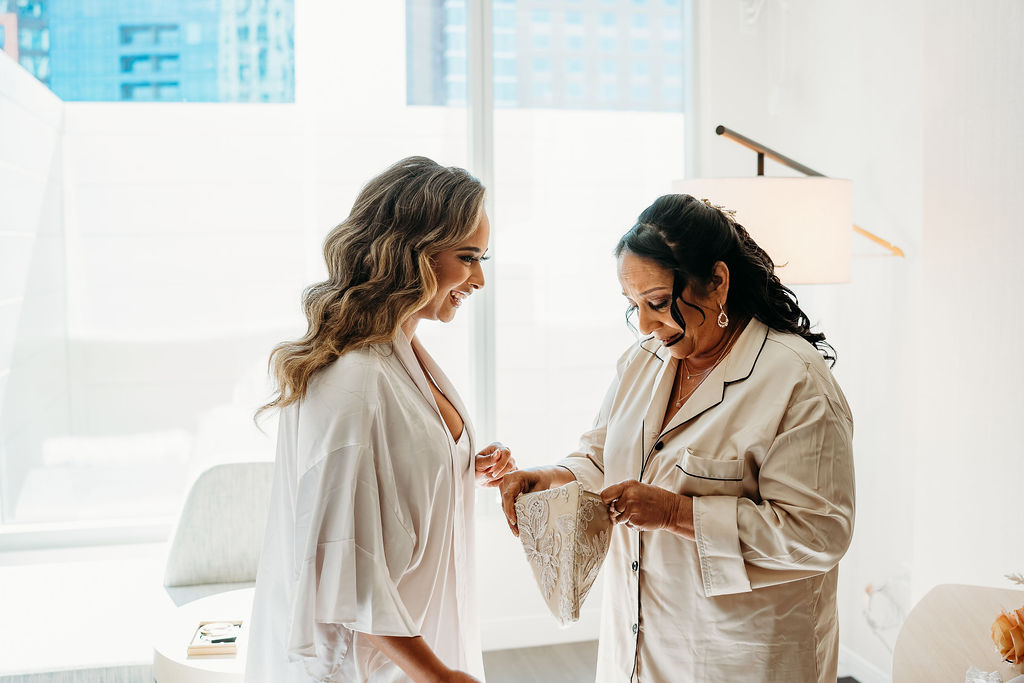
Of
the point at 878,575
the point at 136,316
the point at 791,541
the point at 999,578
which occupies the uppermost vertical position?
the point at 136,316

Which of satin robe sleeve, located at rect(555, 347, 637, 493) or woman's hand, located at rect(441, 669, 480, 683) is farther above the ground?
satin robe sleeve, located at rect(555, 347, 637, 493)

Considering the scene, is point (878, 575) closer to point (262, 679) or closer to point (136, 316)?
point (262, 679)

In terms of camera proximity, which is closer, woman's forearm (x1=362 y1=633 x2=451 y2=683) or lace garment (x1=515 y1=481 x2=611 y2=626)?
woman's forearm (x1=362 y1=633 x2=451 y2=683)

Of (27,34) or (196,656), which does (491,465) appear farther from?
(27,34)

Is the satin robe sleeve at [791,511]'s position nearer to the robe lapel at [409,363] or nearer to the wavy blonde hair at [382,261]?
the robe lapel at [409,363]

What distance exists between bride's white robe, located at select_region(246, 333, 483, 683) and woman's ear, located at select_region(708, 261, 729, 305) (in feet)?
1.83

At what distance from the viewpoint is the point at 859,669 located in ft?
10.5

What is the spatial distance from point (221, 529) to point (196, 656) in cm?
81

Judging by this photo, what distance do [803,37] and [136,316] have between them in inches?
109

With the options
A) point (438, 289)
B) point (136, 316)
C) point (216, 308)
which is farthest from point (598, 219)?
point (438, 289)

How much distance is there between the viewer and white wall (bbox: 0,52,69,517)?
3105mm

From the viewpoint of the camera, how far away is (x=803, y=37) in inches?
132

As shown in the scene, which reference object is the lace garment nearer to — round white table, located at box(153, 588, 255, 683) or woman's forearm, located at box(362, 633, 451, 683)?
woman's forearm, located at box(362, 633, 451, 683)

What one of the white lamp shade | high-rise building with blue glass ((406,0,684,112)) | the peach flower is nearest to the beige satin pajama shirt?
the peach flower
